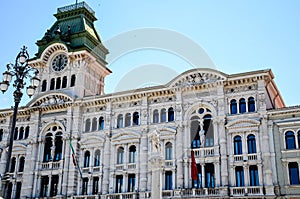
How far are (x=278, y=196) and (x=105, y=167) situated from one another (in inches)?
600

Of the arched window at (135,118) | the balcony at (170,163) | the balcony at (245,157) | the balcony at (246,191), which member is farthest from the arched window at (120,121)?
the balcony at (246,191)

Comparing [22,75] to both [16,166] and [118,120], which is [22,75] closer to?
[118,120]

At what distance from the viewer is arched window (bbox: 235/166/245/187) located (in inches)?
1208

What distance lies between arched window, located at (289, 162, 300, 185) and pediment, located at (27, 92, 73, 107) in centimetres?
2159

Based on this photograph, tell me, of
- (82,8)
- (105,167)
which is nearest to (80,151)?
(105,167)

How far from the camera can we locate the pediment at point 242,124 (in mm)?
31416

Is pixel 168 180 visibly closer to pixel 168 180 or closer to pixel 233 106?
pixel 168 180

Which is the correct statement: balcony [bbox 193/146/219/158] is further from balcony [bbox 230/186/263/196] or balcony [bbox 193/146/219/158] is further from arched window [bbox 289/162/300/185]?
arched window [bbox 289/162/300/185]

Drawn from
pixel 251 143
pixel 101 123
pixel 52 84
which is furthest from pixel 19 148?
pixel 251 143

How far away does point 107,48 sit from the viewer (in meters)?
46.0

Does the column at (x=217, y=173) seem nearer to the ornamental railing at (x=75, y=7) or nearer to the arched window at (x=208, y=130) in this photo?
the arched window at (x=208, y=130)

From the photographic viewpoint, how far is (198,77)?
34.6 metres

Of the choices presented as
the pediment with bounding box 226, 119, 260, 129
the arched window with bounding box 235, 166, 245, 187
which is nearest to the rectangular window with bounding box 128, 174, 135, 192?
the arched window with bounding box 235, 166, 245, 187

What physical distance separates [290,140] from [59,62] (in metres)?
25.1
